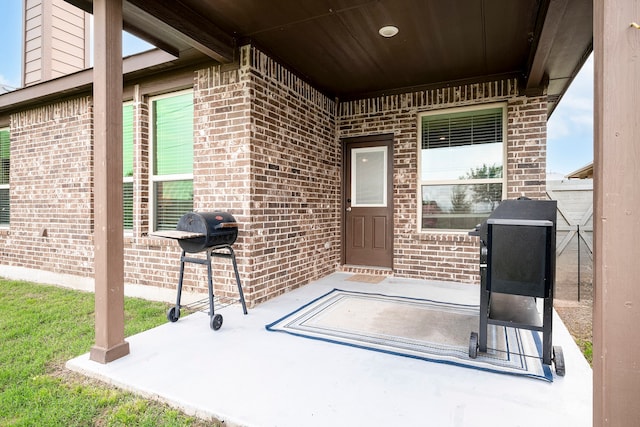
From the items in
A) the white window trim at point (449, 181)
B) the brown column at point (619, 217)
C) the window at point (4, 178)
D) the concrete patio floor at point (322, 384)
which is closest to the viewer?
the brown column at point (619, 217)

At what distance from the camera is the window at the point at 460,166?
4652 millimetres

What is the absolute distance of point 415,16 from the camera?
3.13 metres

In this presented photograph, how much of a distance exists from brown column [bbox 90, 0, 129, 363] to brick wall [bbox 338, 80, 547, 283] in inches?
141

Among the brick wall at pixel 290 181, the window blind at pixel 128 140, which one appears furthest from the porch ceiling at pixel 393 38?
the window blind at pixel 128 140

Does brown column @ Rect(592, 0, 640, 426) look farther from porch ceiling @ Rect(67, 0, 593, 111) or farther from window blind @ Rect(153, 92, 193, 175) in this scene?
window blind @ Rect(153, 92, 193, 175)

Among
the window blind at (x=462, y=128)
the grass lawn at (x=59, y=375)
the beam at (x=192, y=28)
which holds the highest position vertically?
the beam at (x=192, y=28)

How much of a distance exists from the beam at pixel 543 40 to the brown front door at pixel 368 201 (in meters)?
1.91

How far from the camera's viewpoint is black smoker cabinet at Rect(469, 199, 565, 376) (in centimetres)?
223

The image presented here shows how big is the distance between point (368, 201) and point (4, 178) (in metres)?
6.28

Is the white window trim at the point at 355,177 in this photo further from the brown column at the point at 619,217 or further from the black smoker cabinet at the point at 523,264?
the brown column at the point at 619,217

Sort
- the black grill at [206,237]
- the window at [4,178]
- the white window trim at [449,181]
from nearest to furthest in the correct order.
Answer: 1. the black grill at [206,237]
2. the white window trim at [449,181]
3. the window at [4,178]

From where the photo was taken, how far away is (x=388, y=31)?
3381 millimetres

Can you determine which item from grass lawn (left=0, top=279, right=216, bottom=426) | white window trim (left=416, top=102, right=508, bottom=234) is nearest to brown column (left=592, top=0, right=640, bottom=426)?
grass lawn (left=0, top=279, right=216, bottom=426)

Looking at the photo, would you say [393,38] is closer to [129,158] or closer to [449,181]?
[449,181]
